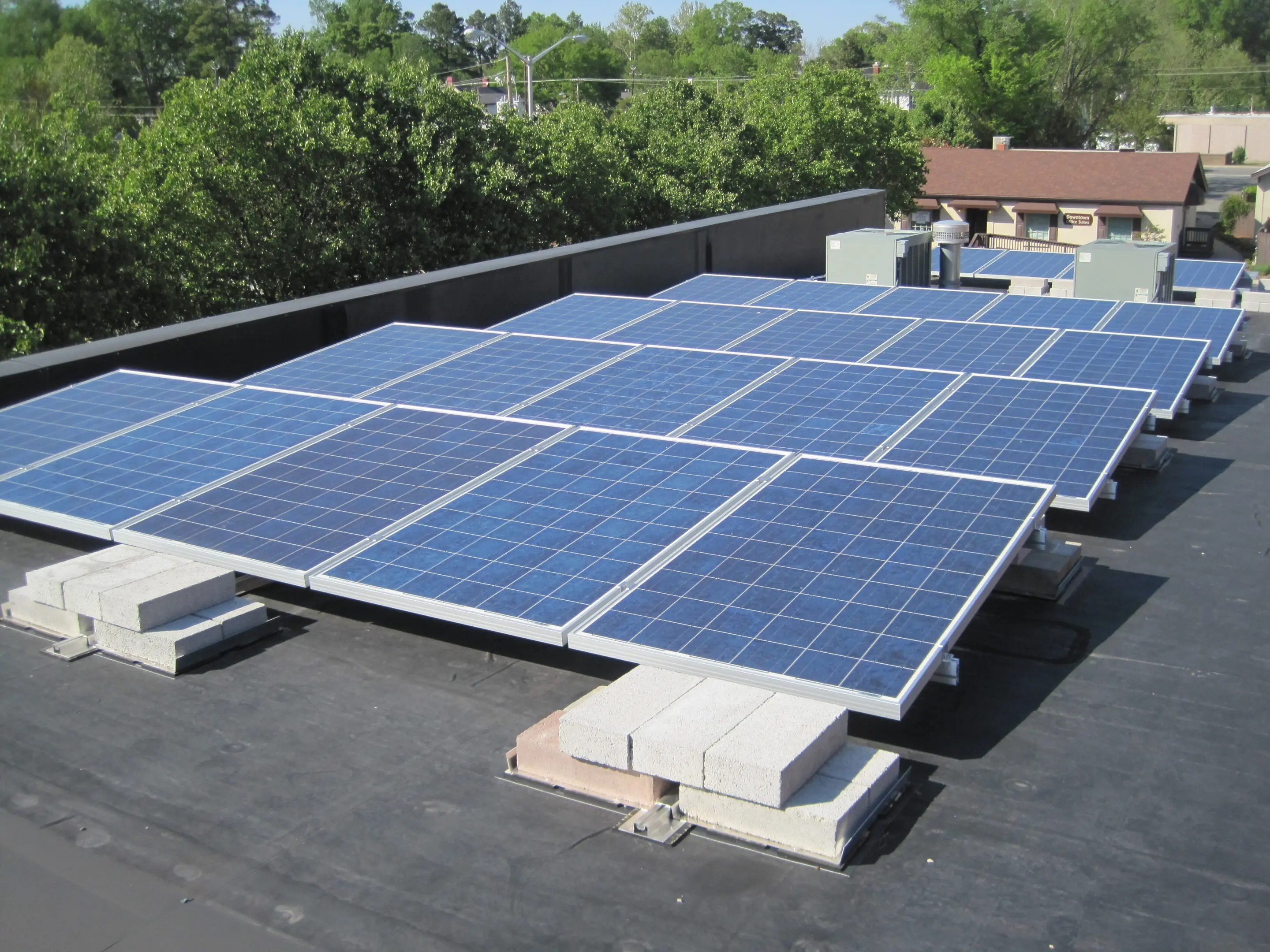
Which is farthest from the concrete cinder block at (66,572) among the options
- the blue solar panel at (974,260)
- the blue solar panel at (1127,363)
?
the blue solar panel at (974,260)

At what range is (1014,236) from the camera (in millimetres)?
86875

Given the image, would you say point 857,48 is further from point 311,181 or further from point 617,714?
point 617,714

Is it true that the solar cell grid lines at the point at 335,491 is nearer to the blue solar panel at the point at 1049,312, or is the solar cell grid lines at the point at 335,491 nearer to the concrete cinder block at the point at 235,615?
the concrete cinder block at the point at 235,615

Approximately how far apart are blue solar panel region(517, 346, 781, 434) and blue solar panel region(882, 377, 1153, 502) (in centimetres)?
284

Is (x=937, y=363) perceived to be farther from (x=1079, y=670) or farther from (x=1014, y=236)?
(x=1014, y=236)

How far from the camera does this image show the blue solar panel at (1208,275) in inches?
1229

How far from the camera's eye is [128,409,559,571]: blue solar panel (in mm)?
11531

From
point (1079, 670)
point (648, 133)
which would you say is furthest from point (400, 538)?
point (648, 133)

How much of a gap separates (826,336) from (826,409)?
565 centimetres

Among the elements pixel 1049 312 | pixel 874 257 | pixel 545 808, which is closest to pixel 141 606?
pixel 545 808

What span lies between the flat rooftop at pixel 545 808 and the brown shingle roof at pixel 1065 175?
7884 centimetres

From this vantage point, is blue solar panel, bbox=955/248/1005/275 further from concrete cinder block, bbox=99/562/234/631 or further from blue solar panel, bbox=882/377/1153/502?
concrete cinder block, bbox=99/562/234/631

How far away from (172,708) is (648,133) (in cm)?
5063

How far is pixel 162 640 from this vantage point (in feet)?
35.1
